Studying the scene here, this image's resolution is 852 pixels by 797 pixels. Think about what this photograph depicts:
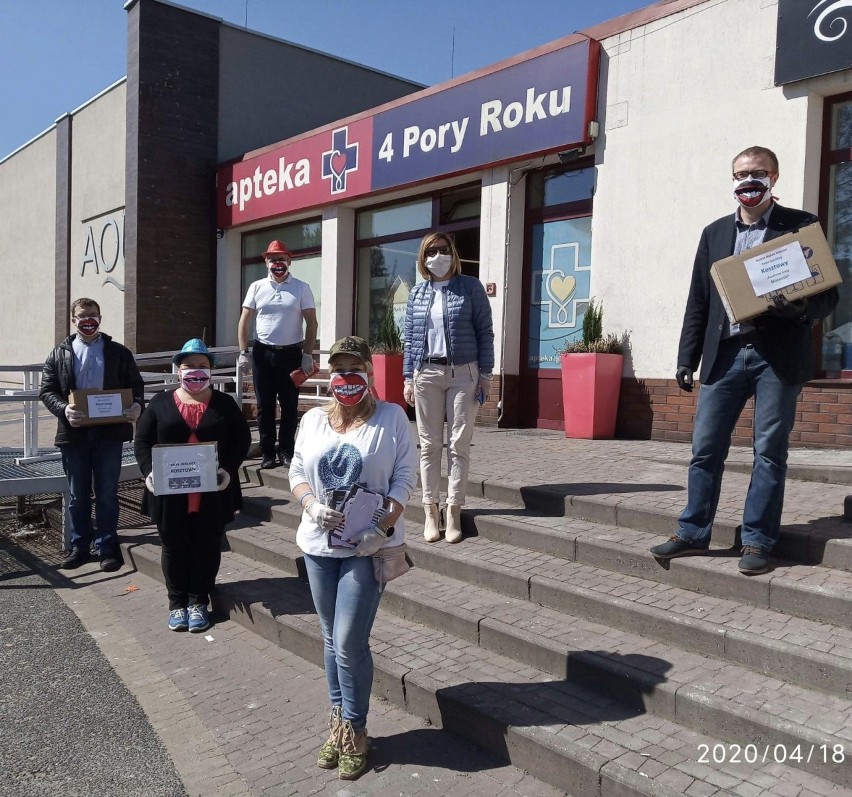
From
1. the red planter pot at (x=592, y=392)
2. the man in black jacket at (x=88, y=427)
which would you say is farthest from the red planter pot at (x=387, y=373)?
the man in black jacket at (x=88, y=427)

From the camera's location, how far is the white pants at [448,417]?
5039 mm

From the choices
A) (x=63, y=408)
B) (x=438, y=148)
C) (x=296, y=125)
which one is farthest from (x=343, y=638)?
(x=296, y=125)

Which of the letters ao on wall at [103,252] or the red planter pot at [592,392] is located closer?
the red planter pot at [592,392]

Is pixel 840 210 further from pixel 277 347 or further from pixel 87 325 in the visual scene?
pixel 87 325

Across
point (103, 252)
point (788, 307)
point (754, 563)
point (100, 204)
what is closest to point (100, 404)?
point (754, 563)

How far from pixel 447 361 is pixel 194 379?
1.59m

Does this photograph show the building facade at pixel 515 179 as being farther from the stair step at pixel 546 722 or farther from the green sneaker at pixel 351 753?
the green sneaker at pixel 351 753

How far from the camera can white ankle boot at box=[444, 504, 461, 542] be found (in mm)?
5125

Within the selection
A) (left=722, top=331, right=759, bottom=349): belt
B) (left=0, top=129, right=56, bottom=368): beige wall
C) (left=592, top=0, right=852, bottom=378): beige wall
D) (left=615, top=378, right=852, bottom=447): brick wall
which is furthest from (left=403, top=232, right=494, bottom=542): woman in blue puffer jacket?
(left=0, top=129, right=56, bottom=368): beige wall

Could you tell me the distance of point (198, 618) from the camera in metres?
4.93

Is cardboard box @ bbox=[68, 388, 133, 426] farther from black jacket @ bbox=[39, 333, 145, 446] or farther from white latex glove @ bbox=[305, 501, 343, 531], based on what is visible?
white latex glove @ bbox=[305, 501, 343, 531]

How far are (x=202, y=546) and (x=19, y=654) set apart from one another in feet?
3.92

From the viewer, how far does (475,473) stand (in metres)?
6.27
